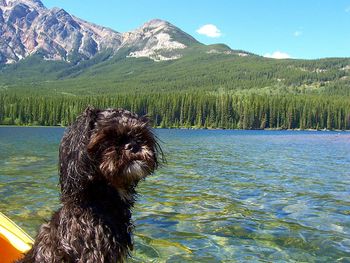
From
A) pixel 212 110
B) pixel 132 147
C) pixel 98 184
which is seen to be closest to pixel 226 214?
pixel 98 184

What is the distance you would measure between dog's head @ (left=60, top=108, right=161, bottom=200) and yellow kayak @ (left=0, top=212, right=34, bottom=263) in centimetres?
291

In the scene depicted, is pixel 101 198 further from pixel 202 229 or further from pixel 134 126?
pixel 202 229

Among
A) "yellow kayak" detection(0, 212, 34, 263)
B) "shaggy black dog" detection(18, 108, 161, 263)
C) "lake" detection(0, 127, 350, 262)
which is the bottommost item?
"lake" detection(0, 127, 350, 262)

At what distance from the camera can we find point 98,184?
379 cm

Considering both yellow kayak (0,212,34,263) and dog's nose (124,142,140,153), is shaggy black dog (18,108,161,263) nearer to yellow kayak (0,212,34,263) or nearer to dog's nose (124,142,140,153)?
dog's nose (124,142,140,153)

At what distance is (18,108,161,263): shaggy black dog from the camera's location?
11.6ft

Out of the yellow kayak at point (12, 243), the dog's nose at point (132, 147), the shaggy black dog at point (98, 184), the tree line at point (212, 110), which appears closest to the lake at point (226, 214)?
the yellow kayak at point (12, 243)

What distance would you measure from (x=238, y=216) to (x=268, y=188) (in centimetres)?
637

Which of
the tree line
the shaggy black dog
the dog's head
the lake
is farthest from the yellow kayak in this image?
the tree line

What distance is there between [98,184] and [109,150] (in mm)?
424

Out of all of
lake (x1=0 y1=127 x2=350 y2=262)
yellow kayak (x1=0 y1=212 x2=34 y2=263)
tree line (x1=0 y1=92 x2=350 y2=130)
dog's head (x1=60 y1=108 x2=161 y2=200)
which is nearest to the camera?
dog's head (x1=60 y1=108 x2=161 y2=200)

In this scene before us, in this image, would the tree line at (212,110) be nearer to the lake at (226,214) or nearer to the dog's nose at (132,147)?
the lake at (226,214)

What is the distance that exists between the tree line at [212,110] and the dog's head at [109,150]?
15844 cm

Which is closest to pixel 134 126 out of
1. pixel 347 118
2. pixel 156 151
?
pixel 156 151
